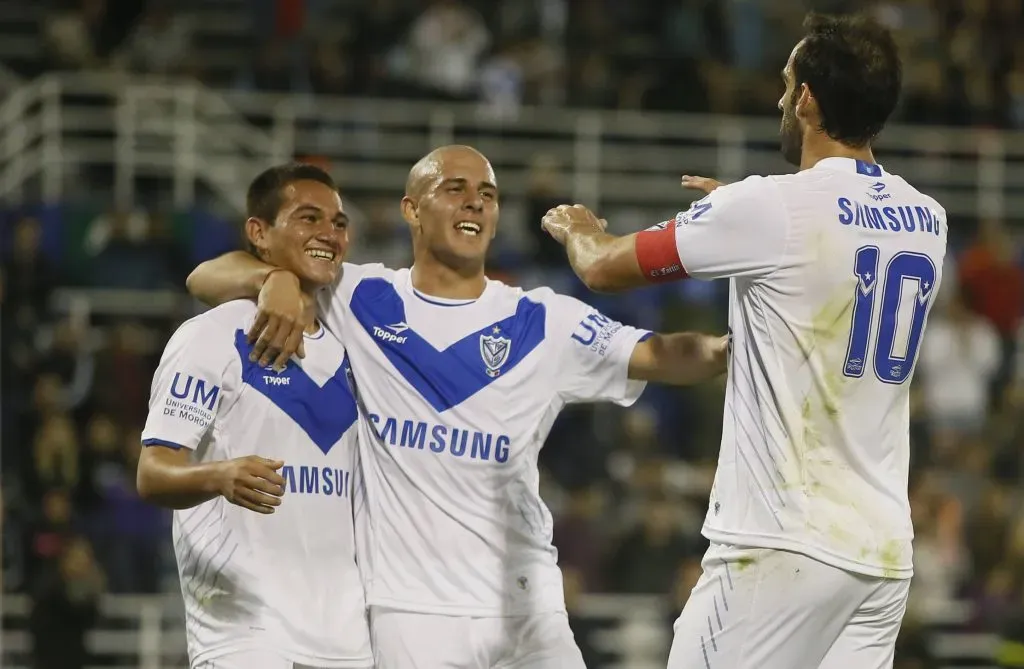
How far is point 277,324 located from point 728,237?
5.38 feet

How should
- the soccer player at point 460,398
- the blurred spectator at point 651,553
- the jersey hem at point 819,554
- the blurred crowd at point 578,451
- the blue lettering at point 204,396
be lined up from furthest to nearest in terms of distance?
the blurred spectator at point 651,553 → the blurred crowd at point 578,451 → the soccer player at point 460,398 → the blue lettering at point 204,396 → the jersey hem at point 819,554

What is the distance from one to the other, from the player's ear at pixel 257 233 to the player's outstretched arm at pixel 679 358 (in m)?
1.44

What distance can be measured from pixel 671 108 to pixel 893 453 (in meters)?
11.3

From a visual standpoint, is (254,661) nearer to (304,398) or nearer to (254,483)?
(254,483)

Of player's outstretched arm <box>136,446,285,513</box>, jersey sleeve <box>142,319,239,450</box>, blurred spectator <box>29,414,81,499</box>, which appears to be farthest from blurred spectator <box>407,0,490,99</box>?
player's outstretched arm <box>136,446,285,513</box>

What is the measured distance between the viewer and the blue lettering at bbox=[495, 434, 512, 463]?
18.6 feet

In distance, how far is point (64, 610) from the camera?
36.3 ft

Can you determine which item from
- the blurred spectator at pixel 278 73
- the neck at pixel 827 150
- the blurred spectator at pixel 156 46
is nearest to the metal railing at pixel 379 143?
the blurred spectator at pixel 278 73

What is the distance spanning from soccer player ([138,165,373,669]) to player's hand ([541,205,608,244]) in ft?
3.04

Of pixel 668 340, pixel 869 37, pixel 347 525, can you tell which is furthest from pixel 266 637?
pixel 869 37

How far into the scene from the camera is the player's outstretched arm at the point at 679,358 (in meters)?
5.67

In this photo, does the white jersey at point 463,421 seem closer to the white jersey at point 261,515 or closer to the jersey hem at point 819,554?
the white jersey at point 261,515

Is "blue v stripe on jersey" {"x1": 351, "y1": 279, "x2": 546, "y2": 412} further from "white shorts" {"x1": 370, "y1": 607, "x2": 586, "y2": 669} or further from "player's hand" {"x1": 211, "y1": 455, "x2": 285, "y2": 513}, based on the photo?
"player's hand" {"x1": 211, "y1": 455, "x2": 285, "y2": 513}

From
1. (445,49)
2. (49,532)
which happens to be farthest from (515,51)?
(49,532)
